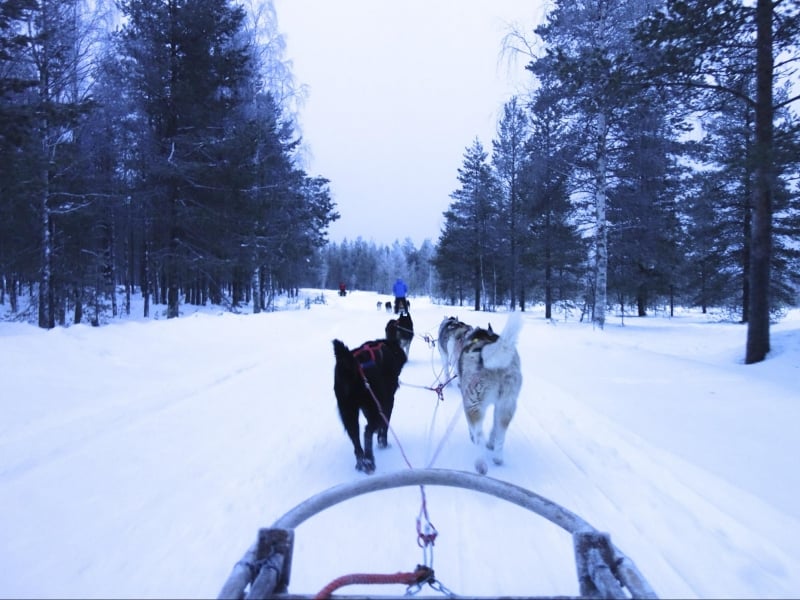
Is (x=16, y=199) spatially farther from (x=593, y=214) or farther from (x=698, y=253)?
(x=698, y=253)

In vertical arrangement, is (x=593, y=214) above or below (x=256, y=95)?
below

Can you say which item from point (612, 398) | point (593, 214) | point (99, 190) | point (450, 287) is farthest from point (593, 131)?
point (450, 287)

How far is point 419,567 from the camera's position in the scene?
168 cm

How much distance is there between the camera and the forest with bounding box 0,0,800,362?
737 centimetres

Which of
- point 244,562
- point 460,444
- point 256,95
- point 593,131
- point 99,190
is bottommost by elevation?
point 460,444

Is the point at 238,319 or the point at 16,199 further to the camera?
the point at 238,319

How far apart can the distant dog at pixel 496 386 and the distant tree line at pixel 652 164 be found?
18.8 feet

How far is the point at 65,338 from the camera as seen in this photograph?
667cm

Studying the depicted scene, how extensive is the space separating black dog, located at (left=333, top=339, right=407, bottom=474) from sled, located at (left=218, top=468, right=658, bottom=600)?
1.35m

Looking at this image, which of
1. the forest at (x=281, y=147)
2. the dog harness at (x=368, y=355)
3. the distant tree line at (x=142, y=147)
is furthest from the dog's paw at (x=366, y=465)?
the distant tree line at (x=142, y=147)

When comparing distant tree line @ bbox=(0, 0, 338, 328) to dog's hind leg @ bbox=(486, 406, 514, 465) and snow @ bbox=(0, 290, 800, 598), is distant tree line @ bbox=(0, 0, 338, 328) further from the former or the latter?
dog's hind leg @ bbox=(486, 406, 514, 465)

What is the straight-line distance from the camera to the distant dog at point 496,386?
3.21 metres

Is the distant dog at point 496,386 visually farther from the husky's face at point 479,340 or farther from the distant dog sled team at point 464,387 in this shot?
the husky's face at point 479,340

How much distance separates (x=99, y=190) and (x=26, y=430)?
15774mm
